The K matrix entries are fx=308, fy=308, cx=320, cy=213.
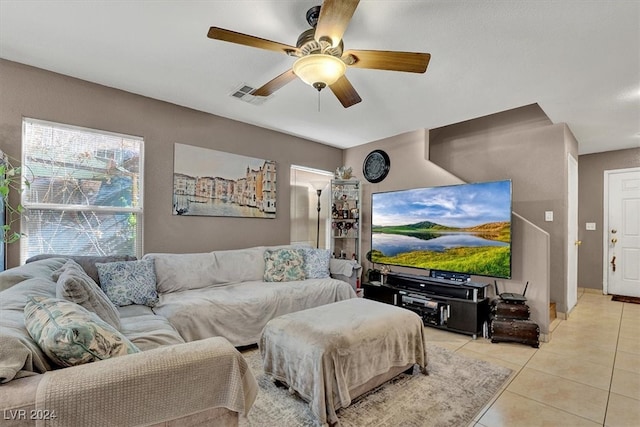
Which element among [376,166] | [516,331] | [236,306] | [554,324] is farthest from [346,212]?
[554,324]

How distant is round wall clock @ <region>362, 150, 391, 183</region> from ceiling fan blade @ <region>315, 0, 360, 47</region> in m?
3.11

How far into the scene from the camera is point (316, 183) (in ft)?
16.3

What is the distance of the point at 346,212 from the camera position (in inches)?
188

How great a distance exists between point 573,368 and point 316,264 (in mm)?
2554

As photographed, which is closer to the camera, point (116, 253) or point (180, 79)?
point (180, 79)

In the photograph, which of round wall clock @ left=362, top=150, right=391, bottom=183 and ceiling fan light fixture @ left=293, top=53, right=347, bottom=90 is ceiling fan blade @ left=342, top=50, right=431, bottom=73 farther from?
round wall clock @ left=362, top=150, right=391, bottom=183

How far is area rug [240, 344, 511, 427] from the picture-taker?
1.82 m

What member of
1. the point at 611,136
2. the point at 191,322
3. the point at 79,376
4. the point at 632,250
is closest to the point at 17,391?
the point at 79,376

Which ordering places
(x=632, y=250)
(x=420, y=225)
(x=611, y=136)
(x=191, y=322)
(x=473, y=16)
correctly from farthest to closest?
1. (x=632, y=250)
2. (x=611, y=136)
3. (x=420, y=225)
4. (x=191, y=322)
5. (x=473, y=16)

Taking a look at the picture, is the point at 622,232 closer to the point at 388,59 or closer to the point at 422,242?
the point at 422,242

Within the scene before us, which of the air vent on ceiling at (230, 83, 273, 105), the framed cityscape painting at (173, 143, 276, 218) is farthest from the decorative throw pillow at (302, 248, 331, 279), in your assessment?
the air vent on ceiling at (230, 83, 273, 105)

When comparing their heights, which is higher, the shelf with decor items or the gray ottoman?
the shelf with decor items

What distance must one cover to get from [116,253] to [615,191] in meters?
7.11

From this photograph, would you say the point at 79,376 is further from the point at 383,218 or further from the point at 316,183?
the point at 316,183
